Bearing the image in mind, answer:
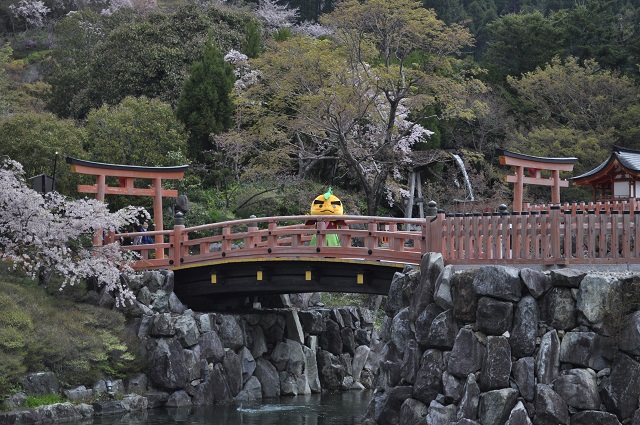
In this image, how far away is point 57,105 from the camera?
131ft

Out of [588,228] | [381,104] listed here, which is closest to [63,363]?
[588,228]

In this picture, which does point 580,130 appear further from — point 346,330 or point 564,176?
point 346,330

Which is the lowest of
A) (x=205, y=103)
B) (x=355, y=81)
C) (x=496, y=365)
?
(x=496, y=365)

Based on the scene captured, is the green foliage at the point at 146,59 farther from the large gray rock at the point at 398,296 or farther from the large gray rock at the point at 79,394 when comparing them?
the large gray rock at the point at 398,296

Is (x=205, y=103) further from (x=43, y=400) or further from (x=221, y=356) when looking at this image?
(x=43, y=400)

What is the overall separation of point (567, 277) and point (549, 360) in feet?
4.05

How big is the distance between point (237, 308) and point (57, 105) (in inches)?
776

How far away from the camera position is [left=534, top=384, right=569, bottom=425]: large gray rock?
13.7 m

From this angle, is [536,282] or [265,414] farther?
[265,414]

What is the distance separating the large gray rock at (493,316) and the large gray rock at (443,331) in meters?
0.55

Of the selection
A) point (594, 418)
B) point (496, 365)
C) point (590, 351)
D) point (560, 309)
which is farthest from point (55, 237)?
point (594, 418)

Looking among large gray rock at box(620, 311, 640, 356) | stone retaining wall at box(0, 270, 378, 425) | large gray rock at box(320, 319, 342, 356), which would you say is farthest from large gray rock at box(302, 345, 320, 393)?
large gray rock at box(620, 311, 640, 356)

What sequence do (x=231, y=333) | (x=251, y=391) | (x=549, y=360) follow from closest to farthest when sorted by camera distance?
(x=549, y=360), (x=231, y=333), (x=251, y=391)

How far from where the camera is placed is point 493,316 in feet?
47.6
